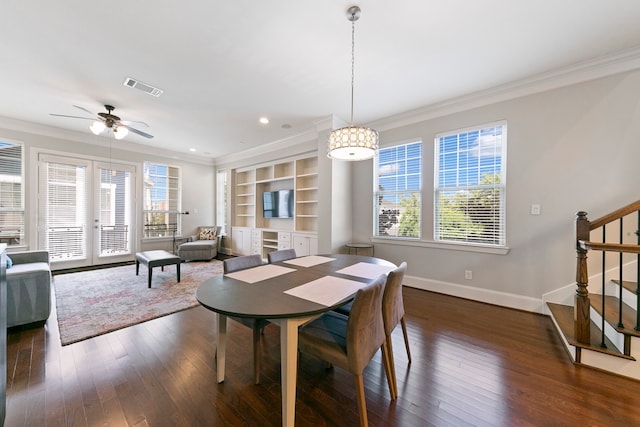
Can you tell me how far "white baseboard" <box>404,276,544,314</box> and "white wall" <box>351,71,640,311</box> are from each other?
0.01 meters

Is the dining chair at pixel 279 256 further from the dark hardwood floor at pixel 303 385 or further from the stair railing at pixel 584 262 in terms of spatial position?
the stair railing at pixel 584 262

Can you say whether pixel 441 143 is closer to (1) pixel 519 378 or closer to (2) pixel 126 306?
(1) pixel 519 378

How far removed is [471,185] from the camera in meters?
3.35

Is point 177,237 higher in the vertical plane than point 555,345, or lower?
higher

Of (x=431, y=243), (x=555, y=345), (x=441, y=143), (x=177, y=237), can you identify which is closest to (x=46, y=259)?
(x=177, y=237)

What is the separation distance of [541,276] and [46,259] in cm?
659

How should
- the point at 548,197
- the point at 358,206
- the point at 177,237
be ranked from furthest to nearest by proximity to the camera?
the point at 177,237 < the point at 358,206 < the point at 548,197

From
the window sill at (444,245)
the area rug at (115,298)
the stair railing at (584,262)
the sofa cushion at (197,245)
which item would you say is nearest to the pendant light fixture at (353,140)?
the stair railing at (584,262)

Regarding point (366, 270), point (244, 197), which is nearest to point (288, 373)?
point (366, 270)

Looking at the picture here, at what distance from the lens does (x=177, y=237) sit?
641 centimetres

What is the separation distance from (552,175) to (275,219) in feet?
16.9

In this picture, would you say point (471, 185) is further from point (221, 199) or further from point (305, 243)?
point (221, 199)

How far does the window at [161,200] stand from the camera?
5953mm

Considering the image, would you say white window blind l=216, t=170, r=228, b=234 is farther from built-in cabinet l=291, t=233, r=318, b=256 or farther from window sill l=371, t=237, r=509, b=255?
window sill l=371, t=237, r=509, b=255
